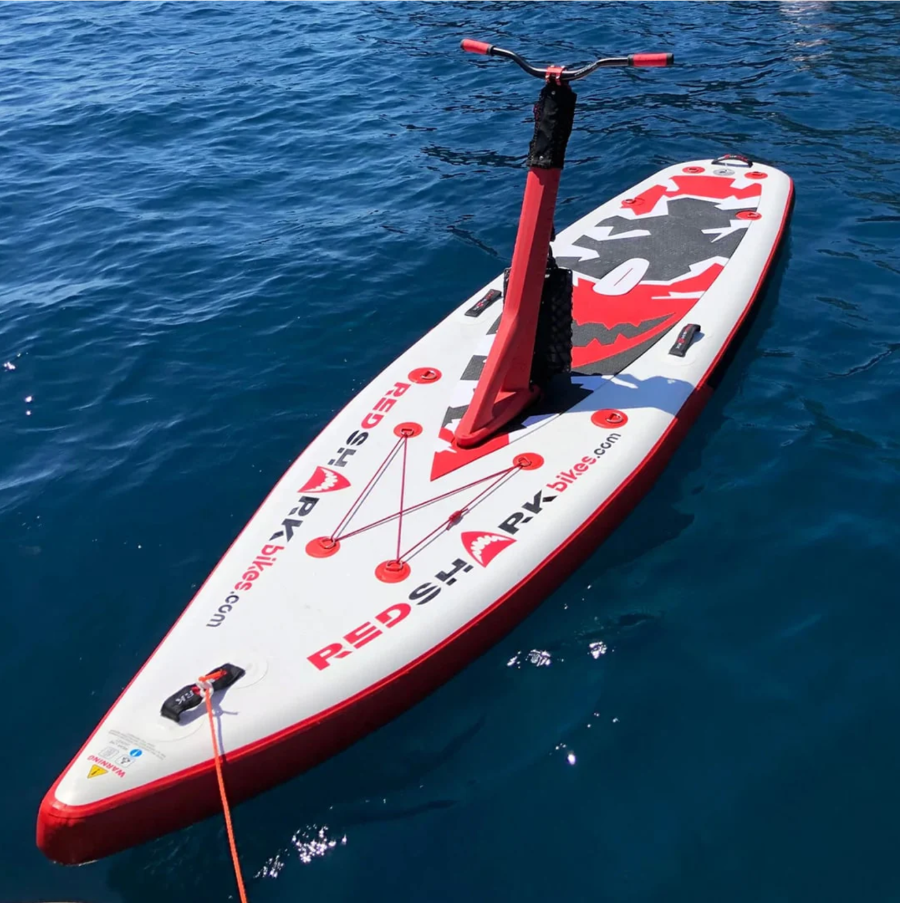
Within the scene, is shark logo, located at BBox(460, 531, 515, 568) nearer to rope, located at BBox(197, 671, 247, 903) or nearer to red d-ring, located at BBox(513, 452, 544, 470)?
red d-ring, located at BBox(513, 452, 544, 470)

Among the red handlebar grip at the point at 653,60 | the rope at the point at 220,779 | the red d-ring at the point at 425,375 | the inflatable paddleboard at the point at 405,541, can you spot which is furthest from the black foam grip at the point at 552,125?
the rope at the point at 220,779

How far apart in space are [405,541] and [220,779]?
2373 millimetres

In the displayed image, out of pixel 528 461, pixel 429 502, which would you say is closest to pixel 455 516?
pixel 429 502

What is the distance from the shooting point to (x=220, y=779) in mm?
5504

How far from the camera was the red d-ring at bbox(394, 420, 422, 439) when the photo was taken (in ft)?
26.8

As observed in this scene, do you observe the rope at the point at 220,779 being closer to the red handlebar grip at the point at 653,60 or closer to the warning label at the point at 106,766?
the warning label at the point at 106,766

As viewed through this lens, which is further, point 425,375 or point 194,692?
point 425,375

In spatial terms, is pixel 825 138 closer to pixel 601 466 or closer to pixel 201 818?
pixel 601 466

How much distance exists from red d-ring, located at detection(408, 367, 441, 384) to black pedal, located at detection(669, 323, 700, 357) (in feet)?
7.93

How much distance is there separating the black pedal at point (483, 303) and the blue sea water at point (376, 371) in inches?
45.1

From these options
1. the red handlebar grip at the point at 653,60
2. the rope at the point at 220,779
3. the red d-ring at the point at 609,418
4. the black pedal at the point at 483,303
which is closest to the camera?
the rope at the point at 220,779

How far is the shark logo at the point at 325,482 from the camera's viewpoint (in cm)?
767

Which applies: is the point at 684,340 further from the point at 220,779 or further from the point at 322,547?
the point at 220,779

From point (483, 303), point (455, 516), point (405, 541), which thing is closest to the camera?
point (405, 541)
